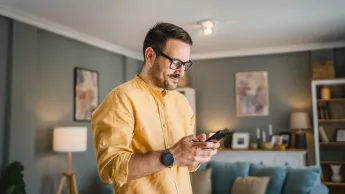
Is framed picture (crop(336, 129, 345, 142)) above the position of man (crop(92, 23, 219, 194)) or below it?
below

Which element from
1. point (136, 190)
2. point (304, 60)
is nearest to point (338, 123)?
point (304, 60)

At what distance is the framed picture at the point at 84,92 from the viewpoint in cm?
454

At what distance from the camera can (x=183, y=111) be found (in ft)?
4.10

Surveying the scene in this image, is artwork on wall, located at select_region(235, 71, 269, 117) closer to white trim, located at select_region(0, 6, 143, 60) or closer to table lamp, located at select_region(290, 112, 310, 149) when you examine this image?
table lamp, located at select_region(290, 112, 310, 149)

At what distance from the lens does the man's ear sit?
3.60 feet

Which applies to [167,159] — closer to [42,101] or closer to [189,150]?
[189,150]

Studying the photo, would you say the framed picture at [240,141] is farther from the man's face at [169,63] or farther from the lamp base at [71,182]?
the man's face at [169,63]

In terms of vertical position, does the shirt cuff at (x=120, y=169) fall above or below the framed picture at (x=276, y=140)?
above

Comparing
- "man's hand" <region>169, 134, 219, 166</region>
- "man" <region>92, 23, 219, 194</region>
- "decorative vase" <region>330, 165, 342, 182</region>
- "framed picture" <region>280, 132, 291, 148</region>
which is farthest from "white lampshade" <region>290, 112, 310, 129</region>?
"man's hand" <region>169, 134, 219, 166</region>

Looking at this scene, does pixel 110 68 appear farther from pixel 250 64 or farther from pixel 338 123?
pixel 338 123

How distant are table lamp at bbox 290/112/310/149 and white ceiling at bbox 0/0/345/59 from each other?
3.69 feet

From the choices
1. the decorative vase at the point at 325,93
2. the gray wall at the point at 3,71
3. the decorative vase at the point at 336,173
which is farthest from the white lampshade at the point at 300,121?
the gray wall at the point at 3,71

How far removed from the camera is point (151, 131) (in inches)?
41.5

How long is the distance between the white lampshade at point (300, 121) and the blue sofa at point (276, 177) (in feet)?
5.18
